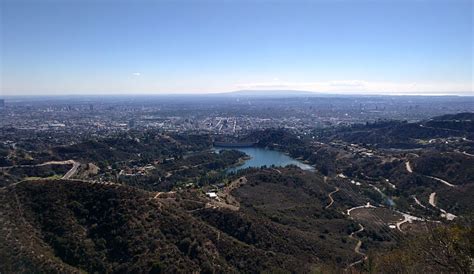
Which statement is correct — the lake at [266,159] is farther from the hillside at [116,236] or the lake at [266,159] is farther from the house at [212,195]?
the hillside at [116,236]

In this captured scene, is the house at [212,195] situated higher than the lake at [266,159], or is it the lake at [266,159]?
the house at [212,195]

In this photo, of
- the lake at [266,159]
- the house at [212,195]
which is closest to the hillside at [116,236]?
the house at [212,195]

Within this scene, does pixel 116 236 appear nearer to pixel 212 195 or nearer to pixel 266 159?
pixel 212 195

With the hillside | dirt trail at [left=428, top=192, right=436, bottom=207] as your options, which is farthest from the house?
dirt trail at [left=428, top=192, right=436, bottom=207]

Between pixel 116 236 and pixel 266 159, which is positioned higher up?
pixel 116 236

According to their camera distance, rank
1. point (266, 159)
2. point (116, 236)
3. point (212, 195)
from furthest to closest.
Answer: point (266, 159)
point (212, 195)
point (116, 236)

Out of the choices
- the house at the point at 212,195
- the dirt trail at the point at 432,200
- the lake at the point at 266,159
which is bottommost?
the lake at the point at 266,159

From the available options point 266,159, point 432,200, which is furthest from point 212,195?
point 266,159

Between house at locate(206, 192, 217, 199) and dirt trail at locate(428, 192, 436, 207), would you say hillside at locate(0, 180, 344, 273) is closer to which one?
house at locate(206, 192, 217, 199)

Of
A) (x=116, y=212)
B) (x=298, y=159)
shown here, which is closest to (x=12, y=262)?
(x=116, y=212)
